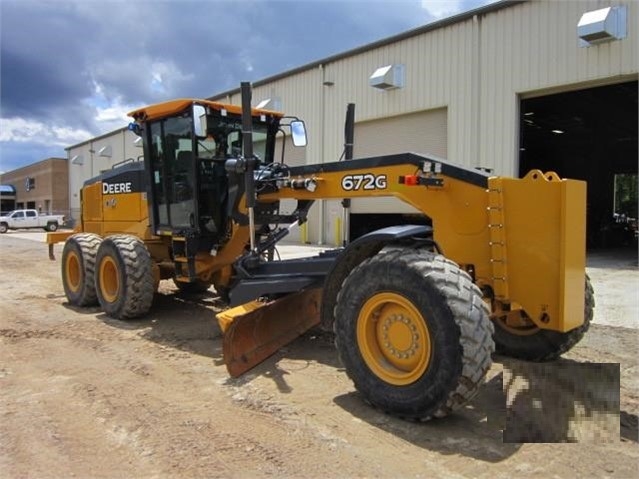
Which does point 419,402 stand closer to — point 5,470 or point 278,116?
point 5,470

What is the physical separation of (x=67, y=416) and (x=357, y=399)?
2199 mm

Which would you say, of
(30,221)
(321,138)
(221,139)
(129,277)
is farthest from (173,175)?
(30,221)

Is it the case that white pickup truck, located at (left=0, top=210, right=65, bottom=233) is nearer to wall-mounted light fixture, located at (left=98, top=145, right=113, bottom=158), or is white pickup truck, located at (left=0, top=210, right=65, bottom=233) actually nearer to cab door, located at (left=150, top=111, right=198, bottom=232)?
wall-mounted light fixture, located at (left=98, top=145, right=113, bottom=158)

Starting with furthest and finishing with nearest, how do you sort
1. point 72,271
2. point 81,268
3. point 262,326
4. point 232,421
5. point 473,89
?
point 473,89
point 72,271
point 81,268
point 262,326
point 232,421

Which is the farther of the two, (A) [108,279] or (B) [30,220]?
(B) [30,220]

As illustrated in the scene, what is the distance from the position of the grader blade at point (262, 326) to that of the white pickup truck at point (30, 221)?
41455mm

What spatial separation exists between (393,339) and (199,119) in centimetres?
337

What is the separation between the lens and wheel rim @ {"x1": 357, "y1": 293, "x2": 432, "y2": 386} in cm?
391

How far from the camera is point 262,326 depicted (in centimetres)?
575

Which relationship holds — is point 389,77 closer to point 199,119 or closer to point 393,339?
point 199,119

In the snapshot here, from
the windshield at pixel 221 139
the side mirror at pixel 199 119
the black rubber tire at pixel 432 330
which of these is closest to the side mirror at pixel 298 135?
the windshield at pixel 221 139

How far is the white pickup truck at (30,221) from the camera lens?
41.7 m

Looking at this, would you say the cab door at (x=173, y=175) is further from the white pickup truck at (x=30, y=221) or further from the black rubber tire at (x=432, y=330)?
the white pickup truck at (x=30, y=221)

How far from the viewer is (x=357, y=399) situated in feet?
14.5
